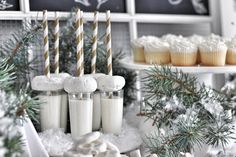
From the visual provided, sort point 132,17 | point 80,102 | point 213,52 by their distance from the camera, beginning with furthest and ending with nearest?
point 132,17
point 213,52
point 80,102

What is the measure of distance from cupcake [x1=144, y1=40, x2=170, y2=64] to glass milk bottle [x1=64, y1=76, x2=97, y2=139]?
0.22 meters

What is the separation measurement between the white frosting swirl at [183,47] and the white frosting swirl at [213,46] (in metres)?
0.02

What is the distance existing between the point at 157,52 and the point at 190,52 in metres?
0.08

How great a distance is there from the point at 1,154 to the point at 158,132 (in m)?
0.40

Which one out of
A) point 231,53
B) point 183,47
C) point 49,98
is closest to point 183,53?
point 183,47

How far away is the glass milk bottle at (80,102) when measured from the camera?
827 millimetres

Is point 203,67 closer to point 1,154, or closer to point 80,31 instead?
point 80,31

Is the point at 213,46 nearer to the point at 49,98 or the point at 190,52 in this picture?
the point at 190,52

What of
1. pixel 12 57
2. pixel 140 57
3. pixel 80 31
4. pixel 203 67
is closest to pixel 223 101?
pixel 203 67

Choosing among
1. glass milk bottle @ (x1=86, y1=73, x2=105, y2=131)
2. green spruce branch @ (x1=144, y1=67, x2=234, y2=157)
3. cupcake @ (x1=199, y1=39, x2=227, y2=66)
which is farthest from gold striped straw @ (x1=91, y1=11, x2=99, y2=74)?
cupcake @ (x1=199, y1=39, x2=227, y2=66)

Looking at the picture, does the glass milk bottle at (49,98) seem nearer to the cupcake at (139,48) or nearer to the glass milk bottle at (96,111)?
the glass milk bottle at (96,111)

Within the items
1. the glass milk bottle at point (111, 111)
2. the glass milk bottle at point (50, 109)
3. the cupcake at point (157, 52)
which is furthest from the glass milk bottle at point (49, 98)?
the cupcake at point (157, 52)

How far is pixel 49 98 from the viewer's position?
86 cm

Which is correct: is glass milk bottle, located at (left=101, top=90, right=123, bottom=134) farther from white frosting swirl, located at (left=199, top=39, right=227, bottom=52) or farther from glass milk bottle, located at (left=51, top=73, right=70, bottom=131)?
white frosting swirl, located at (left=199, top=39, right=227, bottom=52)
